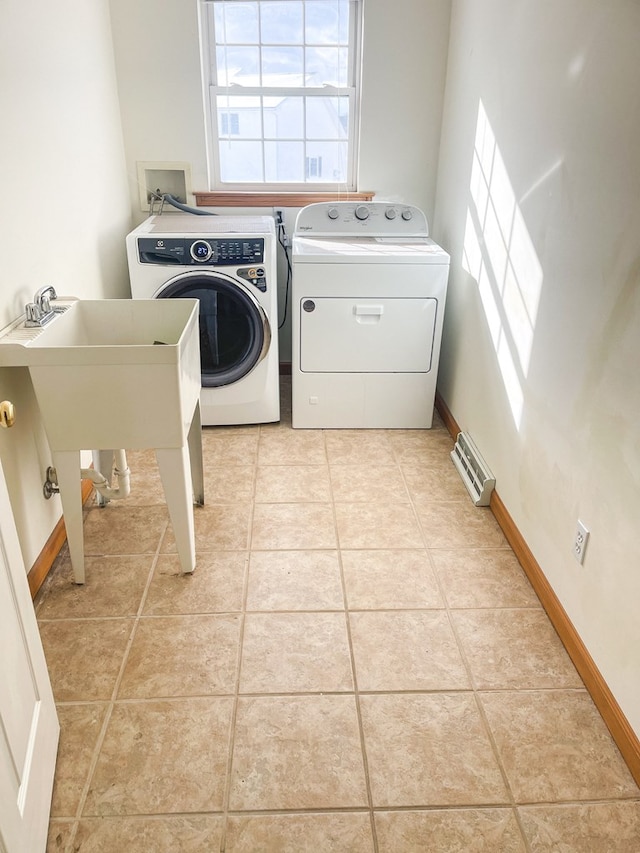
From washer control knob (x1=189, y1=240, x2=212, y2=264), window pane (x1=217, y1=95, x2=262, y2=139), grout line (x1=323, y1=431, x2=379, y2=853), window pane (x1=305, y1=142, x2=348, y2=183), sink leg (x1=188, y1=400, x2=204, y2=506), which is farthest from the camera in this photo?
window pane (x1=305, y1=142, x2=348, y2=183)

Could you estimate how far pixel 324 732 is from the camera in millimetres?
1563

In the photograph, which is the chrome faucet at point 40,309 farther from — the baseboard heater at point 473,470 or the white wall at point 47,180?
the baseboard heater at point 473,470

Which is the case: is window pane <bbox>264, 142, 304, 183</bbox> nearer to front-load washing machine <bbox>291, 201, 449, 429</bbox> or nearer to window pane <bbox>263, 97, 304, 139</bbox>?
window pane <bbox>263, 97, 304, 139</bbox>

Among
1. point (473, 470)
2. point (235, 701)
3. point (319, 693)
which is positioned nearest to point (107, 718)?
point (235, 701)

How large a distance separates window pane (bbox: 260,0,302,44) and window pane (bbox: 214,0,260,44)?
0.05m

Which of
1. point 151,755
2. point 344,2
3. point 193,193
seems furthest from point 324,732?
point 344,2

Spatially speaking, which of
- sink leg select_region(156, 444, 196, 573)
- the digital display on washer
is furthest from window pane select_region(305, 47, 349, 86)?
sink leg select_region(156, 444, 196, 573)

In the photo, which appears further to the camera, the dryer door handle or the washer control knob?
the dryer door handle

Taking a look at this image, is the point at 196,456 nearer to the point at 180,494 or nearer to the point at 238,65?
→ the point at 180,494

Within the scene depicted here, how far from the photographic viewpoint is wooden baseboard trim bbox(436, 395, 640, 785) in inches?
58.8

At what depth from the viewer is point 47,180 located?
226 cm

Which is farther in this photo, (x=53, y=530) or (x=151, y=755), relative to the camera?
(x=53, y=530)

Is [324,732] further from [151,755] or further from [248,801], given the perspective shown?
[151,755]

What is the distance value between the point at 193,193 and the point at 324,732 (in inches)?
111
